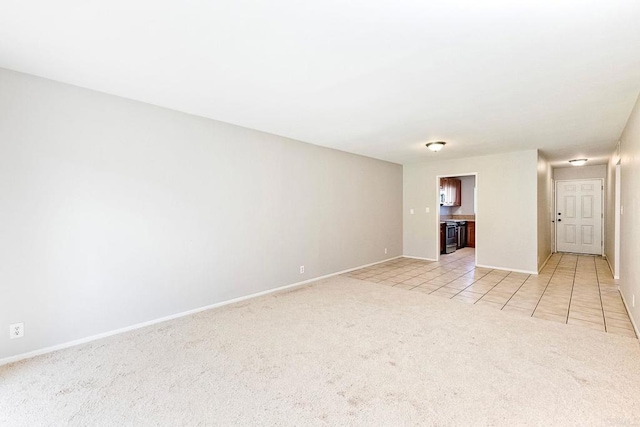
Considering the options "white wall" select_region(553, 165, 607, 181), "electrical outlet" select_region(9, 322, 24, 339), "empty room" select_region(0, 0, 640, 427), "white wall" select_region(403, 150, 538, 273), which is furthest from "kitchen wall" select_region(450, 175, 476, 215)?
"electrical outlet" select_region(9, 322, 24, 339)

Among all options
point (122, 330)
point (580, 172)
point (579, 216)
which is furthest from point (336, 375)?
point (580, 172)

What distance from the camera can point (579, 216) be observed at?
7.66m

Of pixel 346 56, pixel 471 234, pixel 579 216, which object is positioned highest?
pixel 346 56

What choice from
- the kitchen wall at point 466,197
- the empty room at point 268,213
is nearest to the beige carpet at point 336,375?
the empty room at point 268,213

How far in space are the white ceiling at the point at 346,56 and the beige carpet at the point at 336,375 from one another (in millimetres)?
2299

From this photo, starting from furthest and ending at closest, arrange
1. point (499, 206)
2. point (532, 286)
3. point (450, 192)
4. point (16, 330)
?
point (450, 192)
point (499, 206)
point (532, 286)
point (16, 330)

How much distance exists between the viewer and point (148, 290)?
321cm

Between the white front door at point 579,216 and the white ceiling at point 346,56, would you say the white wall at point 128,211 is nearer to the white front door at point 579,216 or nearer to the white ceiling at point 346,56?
the white ceiling at point 346,56

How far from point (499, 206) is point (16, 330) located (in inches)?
272

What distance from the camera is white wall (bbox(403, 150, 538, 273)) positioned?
17.9ft

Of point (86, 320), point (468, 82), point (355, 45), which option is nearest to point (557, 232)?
point (468, 82)

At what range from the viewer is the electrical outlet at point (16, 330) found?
2.46 m

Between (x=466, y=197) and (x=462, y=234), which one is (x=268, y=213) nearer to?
(x=462, y=234)

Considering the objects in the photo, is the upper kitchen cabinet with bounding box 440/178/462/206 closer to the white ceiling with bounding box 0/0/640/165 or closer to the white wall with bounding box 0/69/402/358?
the white ceiling with bounding box 0/0/640/165
